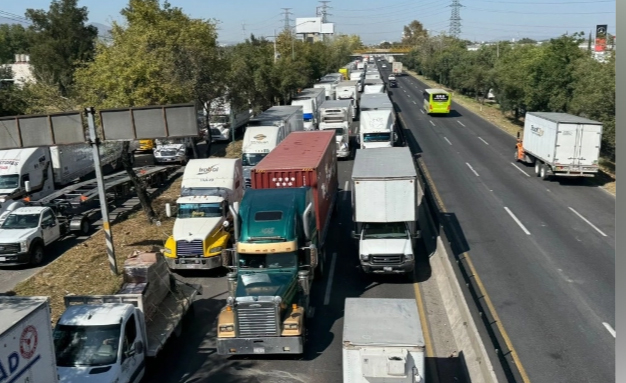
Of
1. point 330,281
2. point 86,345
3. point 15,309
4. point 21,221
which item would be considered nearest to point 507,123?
point 330,281

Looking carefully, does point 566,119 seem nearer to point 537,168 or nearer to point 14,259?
point 537,168

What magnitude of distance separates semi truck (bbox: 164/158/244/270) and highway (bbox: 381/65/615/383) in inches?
326

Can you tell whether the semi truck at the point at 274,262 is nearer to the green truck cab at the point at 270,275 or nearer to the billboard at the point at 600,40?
the green truck cab at the point at 270,275

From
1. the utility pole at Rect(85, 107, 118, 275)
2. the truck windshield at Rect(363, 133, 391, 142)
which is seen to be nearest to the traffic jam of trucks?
the utility pole at Rect(85, 107, 118, 275)

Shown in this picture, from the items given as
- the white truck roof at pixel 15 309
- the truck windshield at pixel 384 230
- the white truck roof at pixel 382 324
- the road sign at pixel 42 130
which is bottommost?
the truck windshield at pixel 384 230

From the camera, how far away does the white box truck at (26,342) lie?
8469 mm

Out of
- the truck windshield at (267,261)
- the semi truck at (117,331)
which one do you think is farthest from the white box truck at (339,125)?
the semi truck at (117,331)

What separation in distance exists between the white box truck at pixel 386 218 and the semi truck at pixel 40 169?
12.8 metres

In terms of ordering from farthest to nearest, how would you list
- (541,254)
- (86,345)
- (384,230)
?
(541,254) < (384,230) < (86,345)

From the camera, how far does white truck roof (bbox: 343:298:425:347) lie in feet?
32.8

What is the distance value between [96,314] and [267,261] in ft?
14.6

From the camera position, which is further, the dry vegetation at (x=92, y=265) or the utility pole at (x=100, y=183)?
the dry vegetation at (x=92, y=265)

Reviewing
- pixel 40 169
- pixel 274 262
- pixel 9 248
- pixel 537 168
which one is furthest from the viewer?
pixel 537 168

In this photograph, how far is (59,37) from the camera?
64.0 metres
